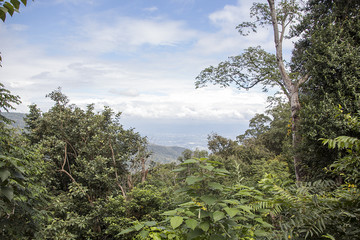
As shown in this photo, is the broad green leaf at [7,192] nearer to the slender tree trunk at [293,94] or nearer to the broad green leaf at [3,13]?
the broad green leaf at [3,13]

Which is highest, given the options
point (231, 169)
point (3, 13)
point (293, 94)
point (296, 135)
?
point (293, 94)

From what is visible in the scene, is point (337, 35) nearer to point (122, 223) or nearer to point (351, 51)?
point (351, 51)

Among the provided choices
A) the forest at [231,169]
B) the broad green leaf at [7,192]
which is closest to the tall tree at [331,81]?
the forest at [231,169]

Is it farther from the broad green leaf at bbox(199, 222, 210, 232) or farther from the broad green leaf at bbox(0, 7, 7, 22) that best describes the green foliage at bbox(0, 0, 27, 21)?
the broad green leaf at bbox(199, 222, 210, 232)

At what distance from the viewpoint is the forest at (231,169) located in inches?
57.7

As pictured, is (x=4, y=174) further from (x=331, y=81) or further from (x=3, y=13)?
(x=331, y=81)

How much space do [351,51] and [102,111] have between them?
1249 cm

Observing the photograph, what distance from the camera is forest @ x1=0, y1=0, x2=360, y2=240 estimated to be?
1.46m

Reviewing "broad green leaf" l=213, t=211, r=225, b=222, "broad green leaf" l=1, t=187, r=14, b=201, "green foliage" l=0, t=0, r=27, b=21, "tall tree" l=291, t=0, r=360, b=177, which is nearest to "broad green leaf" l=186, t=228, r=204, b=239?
"broad green leaf" l=213, t=211, r=225, b=222

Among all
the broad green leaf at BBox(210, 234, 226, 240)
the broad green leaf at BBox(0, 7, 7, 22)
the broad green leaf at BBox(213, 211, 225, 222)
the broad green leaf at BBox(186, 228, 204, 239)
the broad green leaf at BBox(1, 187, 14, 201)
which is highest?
the broad green leaf at BBox(0, 7, 7, 22)

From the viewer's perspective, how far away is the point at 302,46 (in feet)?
22.9

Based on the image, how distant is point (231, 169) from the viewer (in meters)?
4.27

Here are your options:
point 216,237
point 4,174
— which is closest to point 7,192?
point 4,174

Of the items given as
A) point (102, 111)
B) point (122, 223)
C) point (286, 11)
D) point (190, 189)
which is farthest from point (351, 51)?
point (102, 111)
